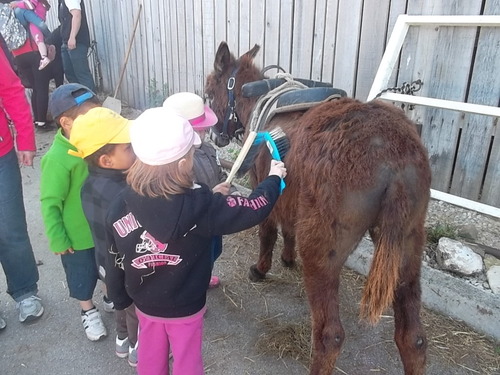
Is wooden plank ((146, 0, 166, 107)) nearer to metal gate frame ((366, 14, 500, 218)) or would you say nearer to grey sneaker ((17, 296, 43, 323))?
metal gate frame ((366, 14, 500, 218))

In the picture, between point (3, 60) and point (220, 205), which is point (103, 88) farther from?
point (220, 205)

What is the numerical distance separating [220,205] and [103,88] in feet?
25.0

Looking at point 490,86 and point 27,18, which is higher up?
point 27,18

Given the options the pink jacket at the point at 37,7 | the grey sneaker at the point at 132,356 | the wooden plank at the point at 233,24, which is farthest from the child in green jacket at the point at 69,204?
the pink jacket at the point at 37,7

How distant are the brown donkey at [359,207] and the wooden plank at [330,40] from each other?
6.69 ft

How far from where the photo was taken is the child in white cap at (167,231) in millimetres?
1657

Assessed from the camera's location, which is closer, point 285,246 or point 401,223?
point 401,223

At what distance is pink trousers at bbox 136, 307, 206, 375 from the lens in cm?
195

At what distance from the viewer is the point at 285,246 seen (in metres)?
3.47

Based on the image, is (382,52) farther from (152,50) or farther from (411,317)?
(152,50)

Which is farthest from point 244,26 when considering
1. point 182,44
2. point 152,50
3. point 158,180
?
point 158,180

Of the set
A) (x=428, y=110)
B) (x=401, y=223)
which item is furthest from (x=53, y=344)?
(x=428, y=110)

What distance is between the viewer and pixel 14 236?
2879 mm

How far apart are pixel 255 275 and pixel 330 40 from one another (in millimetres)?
2378
